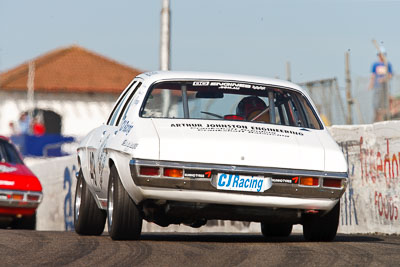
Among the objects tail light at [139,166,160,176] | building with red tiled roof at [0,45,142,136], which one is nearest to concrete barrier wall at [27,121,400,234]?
tail light at [139,166,160,176]

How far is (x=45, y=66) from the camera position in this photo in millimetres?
58812

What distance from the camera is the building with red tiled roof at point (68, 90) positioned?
181ft

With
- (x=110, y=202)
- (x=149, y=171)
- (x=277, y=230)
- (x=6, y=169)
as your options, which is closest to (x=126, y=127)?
(x=110, y=202)

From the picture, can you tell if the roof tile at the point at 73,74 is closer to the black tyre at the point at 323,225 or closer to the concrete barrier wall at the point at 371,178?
the concrete barrier wall at the point at 371,178

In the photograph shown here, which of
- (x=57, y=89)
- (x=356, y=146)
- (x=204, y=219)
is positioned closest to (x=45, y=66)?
(x=57, y=89)

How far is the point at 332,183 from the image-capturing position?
8141 millimetres

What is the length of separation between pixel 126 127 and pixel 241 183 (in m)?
1.28

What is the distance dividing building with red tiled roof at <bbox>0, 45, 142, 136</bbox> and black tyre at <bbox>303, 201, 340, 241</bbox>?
4586 cm

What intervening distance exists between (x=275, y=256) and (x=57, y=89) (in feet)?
162

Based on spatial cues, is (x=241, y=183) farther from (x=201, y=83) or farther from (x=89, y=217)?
(x=89, y=217)

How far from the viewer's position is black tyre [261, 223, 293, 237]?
10156mm

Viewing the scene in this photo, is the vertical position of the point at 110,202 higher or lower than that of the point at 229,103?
lower

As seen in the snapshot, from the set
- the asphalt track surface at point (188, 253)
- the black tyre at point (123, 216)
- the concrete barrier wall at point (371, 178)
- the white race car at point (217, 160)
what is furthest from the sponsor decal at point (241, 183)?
the concrete barrier wall at point (371, 178)

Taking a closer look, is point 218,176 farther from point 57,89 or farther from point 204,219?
point 57,89
